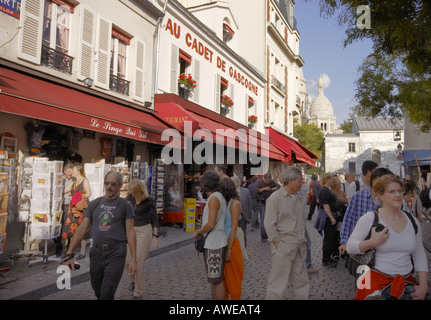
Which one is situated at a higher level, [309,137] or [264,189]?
[309,137]

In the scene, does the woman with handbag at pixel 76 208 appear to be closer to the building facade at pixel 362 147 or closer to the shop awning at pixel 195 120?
the shop awning at pixel 195 120

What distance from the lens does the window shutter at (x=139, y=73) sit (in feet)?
33.4

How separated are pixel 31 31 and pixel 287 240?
6.35 metres

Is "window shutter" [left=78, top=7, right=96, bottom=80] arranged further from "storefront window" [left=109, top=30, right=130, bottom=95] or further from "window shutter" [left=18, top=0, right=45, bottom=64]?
"window shutter" [left=18, top=0, right=45, bottom=64]

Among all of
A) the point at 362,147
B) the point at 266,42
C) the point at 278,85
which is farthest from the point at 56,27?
the point at 362,147

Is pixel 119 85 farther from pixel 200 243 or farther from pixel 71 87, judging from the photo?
pixel 200 243

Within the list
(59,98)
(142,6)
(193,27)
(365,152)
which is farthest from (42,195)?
(365,152)

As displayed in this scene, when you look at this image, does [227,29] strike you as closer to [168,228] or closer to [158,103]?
[158,103]

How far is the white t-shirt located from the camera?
264 centimetres

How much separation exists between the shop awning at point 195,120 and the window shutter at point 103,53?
2.09 meters

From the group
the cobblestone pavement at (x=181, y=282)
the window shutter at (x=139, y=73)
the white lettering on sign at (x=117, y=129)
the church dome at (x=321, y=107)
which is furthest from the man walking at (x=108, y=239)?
the church dome at (x=321, y=107)

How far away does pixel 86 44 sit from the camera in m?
8.45

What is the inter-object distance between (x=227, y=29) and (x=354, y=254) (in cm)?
1583

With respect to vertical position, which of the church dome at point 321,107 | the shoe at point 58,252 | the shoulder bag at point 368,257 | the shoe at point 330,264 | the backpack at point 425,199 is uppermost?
the church dome at point 321,107
